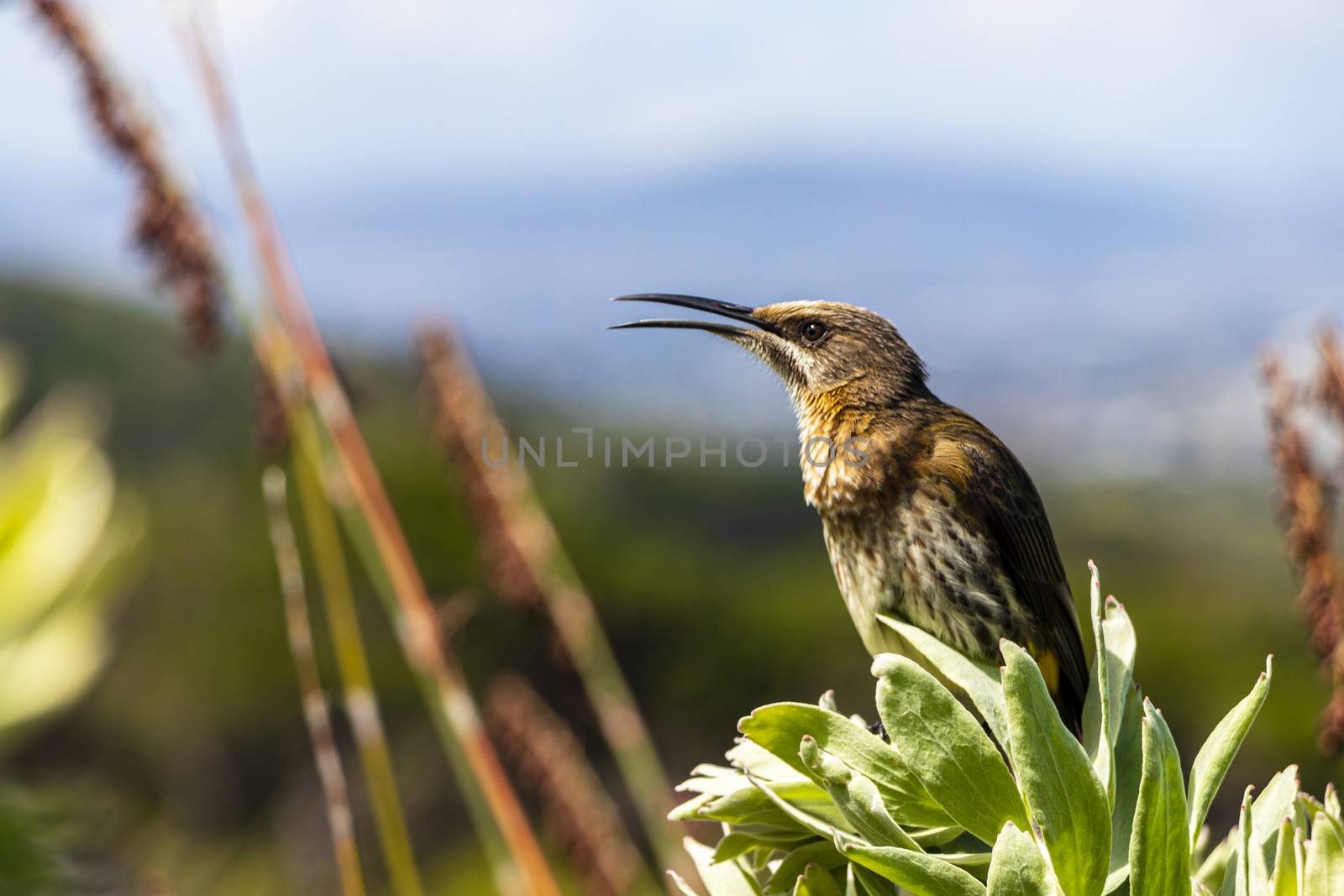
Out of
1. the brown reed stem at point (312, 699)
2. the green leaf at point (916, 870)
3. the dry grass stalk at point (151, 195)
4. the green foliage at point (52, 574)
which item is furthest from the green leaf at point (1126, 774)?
the dry grass stalk at point (151, 195)

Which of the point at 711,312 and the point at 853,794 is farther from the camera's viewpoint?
the point at 711,312

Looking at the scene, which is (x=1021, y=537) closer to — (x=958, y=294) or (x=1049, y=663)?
(x=1049, y=663)

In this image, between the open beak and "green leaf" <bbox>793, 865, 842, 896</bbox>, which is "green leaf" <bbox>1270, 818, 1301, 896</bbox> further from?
the open beak

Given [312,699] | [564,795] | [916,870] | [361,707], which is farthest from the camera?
[564,795]

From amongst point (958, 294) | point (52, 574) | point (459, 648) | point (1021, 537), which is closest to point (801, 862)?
point (52, 574)

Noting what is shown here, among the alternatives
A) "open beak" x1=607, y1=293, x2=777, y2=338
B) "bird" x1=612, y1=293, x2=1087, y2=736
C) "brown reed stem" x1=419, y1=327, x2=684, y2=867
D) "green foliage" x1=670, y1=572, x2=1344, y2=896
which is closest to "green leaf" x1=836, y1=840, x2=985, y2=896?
"green foliage" x1=670, y1=572, x2=1344, y2=896

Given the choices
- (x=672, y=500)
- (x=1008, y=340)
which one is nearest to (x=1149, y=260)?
(x=1008, y=340)
